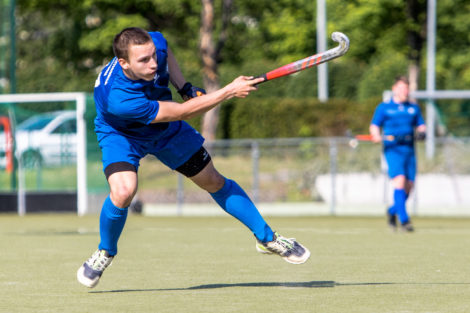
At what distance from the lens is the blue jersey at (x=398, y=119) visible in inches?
485

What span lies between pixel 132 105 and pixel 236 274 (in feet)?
5.77

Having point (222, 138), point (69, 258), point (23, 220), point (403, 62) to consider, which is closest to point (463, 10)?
point (403, 62)

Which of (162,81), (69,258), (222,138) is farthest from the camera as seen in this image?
(222,138)

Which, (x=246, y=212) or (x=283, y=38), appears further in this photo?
(x=283, y=38)

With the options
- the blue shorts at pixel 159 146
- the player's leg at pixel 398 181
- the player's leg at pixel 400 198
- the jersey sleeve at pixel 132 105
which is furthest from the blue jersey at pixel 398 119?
the jersey sleeve at pixel 132 105

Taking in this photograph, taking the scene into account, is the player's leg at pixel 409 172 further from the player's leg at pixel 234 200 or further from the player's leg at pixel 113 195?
the player's leg at pixel 113 195

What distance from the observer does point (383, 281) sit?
673 cm

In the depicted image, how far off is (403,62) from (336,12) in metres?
3.73

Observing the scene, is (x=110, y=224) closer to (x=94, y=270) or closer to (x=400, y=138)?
(x=94, y=270)

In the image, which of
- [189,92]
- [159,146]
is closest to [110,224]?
[159,146]

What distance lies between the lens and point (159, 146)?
21.6ft

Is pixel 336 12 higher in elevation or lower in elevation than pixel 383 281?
higher

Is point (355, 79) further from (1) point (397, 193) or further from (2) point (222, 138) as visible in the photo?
(1) point (397, 193)

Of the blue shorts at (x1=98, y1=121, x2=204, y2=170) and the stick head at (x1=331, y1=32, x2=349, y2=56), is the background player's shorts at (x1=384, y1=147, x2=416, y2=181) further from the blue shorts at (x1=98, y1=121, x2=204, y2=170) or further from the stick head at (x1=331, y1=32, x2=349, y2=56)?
the stick head at (x1=331, y1=32, x2=349, y2=56)
